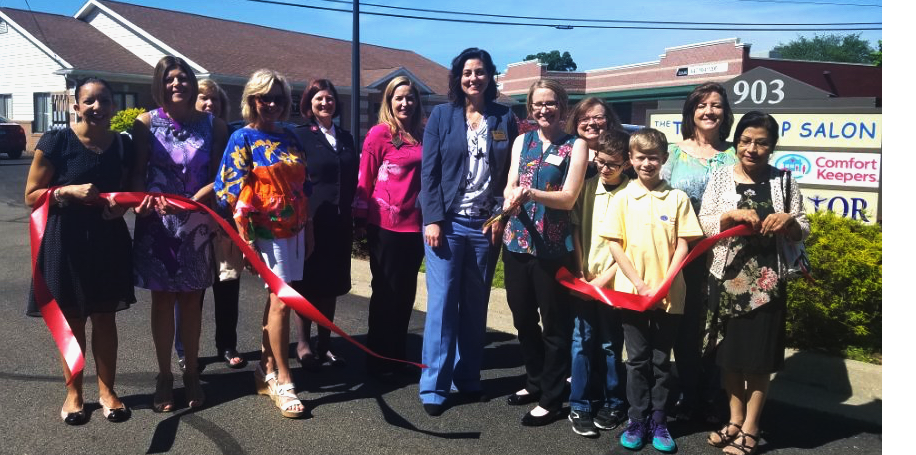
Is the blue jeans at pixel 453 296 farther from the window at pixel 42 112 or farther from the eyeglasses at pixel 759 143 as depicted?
the window at pixel 42 112

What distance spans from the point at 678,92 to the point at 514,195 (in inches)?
1372

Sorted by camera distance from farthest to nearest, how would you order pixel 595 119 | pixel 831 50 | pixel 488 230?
pixel 831 50 → pixel 488 230 → pixel 595 119

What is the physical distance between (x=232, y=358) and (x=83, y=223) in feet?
5.30

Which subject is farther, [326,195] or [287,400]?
[326,195]

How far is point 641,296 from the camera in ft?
12.6

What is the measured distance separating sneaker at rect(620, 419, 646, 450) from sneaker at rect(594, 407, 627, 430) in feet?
0.67

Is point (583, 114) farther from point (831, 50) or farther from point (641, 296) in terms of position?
point (831, 50)

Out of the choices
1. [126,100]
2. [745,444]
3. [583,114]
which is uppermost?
[126,100]

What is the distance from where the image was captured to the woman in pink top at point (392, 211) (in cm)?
480

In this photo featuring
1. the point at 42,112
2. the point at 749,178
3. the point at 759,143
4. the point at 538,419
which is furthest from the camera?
the point at 42,112

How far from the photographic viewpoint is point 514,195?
3.97 metres

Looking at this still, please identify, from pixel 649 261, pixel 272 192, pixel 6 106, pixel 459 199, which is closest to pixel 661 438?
pixel 649 261

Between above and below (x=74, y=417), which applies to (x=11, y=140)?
above

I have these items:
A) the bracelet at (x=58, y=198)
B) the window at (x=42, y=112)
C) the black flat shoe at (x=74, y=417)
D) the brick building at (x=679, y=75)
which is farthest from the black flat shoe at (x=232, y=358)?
the window at (x=42, y=112)
